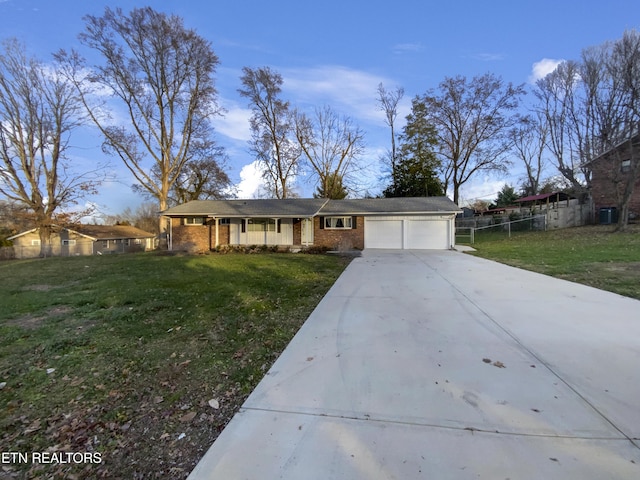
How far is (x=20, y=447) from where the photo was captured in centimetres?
209

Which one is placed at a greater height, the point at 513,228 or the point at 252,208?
the point at 252,208

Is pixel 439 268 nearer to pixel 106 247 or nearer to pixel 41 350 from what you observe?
pixel 41 350

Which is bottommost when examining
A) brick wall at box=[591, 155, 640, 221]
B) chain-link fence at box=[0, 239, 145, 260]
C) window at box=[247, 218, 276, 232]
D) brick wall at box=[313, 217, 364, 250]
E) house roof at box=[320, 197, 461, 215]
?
chain-link fence at box=[0, 239, 145, 260]

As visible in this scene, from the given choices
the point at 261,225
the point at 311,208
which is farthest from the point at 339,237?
the point at 261,225

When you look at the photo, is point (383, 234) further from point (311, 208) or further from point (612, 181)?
point (612, 181)

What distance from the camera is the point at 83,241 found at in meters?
32.3

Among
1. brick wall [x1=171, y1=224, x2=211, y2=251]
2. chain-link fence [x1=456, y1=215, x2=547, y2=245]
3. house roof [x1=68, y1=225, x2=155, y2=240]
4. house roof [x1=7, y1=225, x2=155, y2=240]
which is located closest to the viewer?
brick wall [x1=171, y1=224, x2=211, y2=251]

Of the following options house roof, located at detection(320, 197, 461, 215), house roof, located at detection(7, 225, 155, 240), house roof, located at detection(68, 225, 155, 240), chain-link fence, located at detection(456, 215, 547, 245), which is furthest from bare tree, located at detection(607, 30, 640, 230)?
house roof, located at detection(68, 225, 155, 240)

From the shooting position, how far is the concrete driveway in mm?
1775

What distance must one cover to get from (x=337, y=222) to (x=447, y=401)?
15.6 meters

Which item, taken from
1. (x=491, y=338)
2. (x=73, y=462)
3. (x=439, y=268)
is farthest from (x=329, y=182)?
(x=73, y=462)

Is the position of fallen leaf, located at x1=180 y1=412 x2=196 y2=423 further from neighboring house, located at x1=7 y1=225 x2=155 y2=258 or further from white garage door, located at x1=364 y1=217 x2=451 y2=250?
neighboring house, located at x1=7 y1=225 x2=155 y2=258

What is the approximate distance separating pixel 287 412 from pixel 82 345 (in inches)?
122

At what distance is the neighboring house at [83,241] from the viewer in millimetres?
24141
